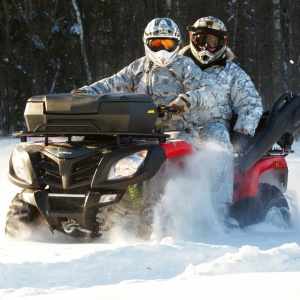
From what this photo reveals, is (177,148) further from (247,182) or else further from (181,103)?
(247,182)

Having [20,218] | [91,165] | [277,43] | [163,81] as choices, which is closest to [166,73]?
[163,81]

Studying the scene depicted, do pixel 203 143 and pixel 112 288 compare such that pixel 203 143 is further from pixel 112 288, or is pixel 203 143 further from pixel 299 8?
pixel 299 8

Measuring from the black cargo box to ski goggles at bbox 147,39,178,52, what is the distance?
1.21 m

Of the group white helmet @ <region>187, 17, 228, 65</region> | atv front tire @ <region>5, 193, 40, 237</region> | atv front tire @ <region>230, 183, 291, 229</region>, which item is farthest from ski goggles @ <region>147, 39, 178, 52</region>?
atv front tire @ <region>5, 193, 40, 237</region>

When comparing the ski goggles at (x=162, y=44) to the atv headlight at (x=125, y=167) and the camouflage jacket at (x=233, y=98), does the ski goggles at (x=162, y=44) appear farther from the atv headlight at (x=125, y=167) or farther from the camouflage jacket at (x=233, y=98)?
the atv headlight at (x=125, y=167)

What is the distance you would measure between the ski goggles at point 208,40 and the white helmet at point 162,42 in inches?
45.2

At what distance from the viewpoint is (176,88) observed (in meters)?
7.61

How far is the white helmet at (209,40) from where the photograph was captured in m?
8.70

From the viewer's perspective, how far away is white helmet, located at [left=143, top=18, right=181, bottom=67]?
24.7 feet

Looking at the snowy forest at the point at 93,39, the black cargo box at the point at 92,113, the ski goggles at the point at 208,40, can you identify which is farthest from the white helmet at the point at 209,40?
the snowy forest at the point at 93,39

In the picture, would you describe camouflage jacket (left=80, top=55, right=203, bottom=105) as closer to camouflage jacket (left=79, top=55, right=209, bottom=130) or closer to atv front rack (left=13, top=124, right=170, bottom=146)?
camouflage jacket (left=79, top=55, right=209, bottom=130)

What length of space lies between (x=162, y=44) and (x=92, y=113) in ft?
4.79

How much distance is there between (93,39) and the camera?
2816cm

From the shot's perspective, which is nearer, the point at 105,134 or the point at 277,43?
the point at 105,134
